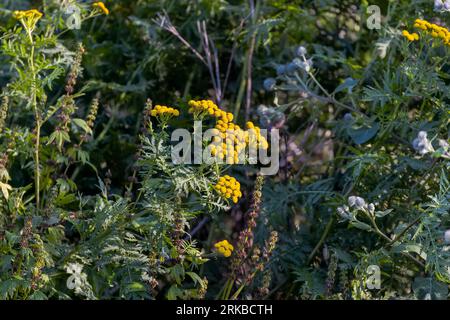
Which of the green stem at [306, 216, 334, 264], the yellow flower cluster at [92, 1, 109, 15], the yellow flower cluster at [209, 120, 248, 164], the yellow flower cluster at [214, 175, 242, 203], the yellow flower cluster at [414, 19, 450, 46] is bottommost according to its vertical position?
the green stem at [306, 216, 334, 264]

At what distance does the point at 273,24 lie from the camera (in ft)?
13.0

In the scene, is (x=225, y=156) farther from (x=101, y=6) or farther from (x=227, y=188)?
(x=101, y=6)

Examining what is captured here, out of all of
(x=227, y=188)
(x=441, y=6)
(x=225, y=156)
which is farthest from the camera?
(x=441, y=6)

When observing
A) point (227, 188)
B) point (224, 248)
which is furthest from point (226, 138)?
point (224, 248)

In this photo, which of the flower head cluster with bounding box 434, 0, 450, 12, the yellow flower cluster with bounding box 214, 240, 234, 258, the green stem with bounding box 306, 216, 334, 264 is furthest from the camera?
the green stem with bounding box 306, 216, 334, 264

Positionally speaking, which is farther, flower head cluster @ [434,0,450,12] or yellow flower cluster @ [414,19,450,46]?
flower head cluster @ [434,0,450,12]

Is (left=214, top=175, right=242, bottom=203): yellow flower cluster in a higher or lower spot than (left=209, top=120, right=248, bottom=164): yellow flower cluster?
lower

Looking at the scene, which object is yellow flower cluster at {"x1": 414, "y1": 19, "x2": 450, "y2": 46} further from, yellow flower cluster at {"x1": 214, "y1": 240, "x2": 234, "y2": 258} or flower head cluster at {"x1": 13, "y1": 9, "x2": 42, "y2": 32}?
flower head cluster at {"x1": 13, "y1": 9, "x2": 42, "y2": 32}

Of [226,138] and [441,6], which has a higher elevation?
[441,6]

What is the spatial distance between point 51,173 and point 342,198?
1243mm

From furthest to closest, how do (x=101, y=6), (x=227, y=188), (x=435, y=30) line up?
(x=101, y=6), (x=435, y=30), (x=227, y=188)

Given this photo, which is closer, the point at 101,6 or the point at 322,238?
the point at 101,6

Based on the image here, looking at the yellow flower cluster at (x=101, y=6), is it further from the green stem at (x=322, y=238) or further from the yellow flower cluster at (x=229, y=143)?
the green stem at (x=322, y=238)

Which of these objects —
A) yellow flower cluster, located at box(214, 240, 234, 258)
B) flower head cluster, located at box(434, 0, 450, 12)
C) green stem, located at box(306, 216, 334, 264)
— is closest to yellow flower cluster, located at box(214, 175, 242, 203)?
yellow flower cluster, located at box(214, 240, 234, 258)
